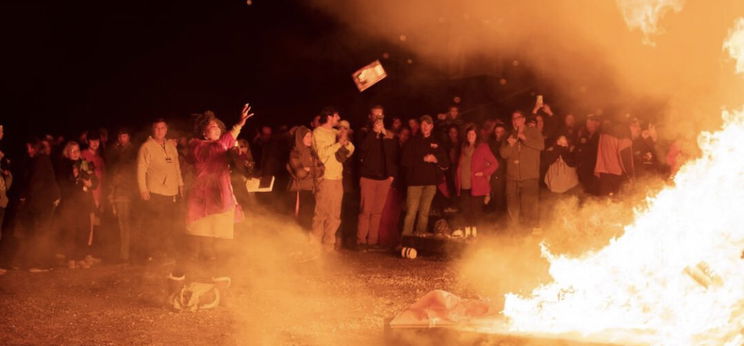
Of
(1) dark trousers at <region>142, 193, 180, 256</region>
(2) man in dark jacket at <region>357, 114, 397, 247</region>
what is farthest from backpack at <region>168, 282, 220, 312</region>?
(2) man in dark jacket at <region>357, 114, 397, 247</region>

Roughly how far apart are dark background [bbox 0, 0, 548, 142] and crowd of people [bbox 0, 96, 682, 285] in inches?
177

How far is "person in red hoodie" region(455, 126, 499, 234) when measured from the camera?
11562mm

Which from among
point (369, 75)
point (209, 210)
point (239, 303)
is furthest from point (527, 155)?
point (209, 210)

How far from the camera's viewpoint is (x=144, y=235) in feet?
32.5

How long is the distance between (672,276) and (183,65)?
14.8m

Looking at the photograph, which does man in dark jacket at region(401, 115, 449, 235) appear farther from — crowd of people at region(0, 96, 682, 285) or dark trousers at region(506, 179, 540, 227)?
dark trousers at region(506, 179, 540, 227)

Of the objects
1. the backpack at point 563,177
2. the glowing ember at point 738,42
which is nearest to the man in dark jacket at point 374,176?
the backpack at point 563,177

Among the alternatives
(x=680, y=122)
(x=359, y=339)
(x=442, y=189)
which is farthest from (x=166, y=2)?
(x=359, y=339)

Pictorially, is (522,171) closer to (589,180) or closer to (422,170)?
(589,180)

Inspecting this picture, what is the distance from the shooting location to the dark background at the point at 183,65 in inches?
667

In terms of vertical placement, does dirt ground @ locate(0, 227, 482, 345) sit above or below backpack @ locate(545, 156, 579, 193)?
below

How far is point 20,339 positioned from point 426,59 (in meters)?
12.8

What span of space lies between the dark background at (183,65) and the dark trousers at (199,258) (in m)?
9.63

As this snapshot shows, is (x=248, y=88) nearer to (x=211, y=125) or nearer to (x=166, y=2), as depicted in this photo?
(x=166, y=2)
